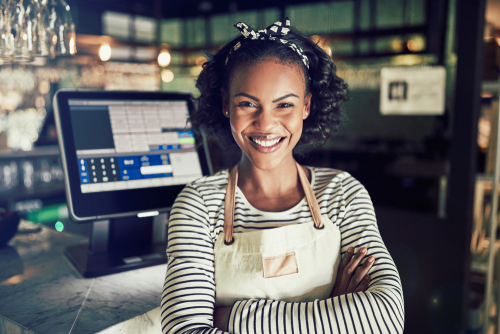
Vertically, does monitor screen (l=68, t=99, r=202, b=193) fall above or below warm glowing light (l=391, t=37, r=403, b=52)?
below

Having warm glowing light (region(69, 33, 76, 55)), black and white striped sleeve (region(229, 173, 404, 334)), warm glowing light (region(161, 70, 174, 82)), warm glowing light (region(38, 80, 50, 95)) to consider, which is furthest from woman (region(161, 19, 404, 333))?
warm glowing light (region(38, 80, 50, 95))

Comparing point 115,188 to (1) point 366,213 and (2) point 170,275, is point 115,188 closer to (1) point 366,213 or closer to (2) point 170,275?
(2) point 170,275

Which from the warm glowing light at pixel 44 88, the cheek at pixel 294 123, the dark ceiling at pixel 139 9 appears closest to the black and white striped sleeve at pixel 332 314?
the cheek at pixel 294 123

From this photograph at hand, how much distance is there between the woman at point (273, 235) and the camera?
85 centimetres

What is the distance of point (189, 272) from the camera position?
2.93 ft

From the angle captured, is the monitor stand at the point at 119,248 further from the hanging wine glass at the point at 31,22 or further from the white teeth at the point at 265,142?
the hanging wine glass at the point at 31,22

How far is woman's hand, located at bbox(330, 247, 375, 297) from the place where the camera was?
0.92 m

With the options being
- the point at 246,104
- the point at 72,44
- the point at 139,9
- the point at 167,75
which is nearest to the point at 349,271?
the point at 246,104

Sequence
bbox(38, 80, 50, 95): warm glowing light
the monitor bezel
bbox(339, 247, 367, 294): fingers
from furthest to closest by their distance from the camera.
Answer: bbox(38, 80, 50, 95): warm glowing light → the monitor bezel → bbox(339, 247, 367, 294): fingers

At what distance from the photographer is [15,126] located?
4723mm

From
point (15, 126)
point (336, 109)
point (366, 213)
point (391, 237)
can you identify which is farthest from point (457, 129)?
point (15, 126)

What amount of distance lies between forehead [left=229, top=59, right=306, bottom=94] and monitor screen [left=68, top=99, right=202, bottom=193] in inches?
17.9

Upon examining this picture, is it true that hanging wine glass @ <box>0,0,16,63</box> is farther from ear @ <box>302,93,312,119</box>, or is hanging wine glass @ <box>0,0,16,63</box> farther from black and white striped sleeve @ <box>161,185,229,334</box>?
ear @ <box>302,93,312,119</box>

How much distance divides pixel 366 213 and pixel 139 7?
5599 mm
